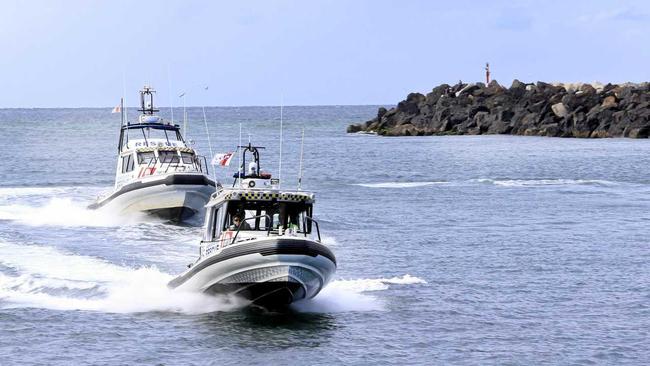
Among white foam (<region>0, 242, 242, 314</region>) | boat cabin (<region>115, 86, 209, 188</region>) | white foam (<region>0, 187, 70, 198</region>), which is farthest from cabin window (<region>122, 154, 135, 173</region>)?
white foam (<region>0, 187, 70, 198</region>)

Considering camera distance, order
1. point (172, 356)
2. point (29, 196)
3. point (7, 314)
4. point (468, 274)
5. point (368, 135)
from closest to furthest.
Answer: point (172, 356) < point (7, 314) < point (468, 274) < point (29, 196) < point (368, 135)

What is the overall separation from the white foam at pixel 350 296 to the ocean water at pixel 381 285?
7 centimetres

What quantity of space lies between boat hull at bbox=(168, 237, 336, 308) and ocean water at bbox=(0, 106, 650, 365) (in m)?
0.59

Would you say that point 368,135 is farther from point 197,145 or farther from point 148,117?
point 148,117

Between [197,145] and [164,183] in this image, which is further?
[197,145]

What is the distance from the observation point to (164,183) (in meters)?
42.9

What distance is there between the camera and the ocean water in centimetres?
2330

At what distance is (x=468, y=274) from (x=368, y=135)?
327 ft

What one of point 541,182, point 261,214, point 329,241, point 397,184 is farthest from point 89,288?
point 541,182

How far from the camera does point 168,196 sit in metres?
42.9

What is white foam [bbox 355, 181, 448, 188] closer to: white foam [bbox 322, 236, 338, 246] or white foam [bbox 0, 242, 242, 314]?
white foam [bbox 322, 236, 338, 246]

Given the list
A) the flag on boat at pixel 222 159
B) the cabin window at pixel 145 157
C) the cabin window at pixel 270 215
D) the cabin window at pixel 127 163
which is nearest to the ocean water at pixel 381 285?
the cabin window at pixel 270 215

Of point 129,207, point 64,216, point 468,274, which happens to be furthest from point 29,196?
point 468,274

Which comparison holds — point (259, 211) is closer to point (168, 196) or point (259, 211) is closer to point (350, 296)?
point (350, 296)
